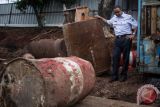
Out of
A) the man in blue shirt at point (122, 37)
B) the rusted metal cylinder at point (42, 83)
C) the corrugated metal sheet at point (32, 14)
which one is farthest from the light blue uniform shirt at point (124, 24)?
the corrugated metal sheet at point (32, 14)

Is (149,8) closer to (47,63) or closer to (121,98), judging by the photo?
(121,98)

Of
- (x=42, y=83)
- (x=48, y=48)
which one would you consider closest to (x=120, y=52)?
(x=42, y=83)

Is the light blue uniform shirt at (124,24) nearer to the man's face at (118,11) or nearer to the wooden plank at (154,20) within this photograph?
the man's face at (118,11)

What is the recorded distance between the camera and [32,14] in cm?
2545

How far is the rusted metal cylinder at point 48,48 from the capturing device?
498 inches

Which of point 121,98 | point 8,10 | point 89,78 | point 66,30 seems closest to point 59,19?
point 8,10

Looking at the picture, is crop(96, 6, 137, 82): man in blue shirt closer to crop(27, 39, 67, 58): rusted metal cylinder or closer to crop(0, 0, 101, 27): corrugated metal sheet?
crop(27, 39, 67, 58): rusted metal cylinder

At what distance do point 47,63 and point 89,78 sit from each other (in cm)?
92

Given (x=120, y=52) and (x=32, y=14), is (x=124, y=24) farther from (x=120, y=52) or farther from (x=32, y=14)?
(x=32, y=14)

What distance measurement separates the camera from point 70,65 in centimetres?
516

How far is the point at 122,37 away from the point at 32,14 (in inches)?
687

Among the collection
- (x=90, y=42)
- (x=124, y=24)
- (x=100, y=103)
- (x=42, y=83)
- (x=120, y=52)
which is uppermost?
(x=124, y=24)

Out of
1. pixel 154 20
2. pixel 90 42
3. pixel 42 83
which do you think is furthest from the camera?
pixel 90 42

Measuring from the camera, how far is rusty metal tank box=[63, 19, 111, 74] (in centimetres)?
921
